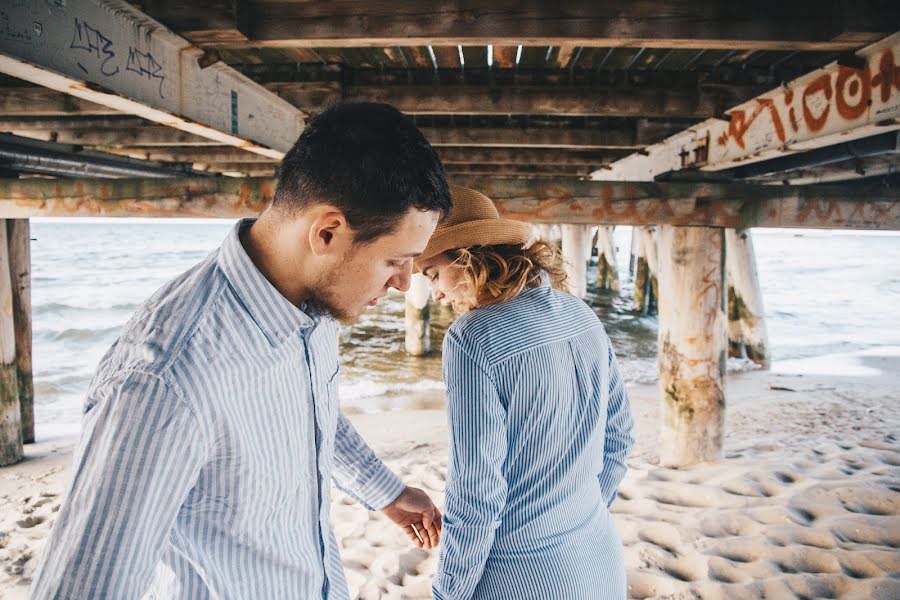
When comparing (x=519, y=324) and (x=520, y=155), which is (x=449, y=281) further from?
(x=520, y=155)

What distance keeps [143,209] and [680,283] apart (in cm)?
469

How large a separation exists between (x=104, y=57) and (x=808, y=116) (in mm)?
3790

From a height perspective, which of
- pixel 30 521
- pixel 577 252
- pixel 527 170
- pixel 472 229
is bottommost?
pixel 30 521

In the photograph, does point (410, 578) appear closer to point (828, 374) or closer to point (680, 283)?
point (680, 283)

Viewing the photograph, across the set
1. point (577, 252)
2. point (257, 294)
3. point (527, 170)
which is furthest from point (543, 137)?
point (577, 252)

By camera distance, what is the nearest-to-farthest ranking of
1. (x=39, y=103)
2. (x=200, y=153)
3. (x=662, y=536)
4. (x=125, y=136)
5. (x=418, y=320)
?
(x=662, y=536) < (x=39, y=103) < (x=125, y=136) < (x=200, y=153) < (x=418, y=320)

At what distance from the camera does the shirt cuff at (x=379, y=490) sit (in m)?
2.06

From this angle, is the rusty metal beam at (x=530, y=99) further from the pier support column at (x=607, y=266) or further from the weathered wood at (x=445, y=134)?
the pier support column at (x=607, y=266)

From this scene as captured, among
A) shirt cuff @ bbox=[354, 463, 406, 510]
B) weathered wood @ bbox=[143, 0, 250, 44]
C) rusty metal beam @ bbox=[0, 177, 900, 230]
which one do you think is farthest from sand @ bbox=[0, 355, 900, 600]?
weathered wood @ bbox=[143, 0, 250, 44]

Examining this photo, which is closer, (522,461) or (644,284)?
(522,461)

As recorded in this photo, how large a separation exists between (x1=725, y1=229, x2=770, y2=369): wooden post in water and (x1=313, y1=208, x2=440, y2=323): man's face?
10.8 m

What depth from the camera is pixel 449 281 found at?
2018 mm

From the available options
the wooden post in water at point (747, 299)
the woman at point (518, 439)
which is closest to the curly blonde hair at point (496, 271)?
the woman at point (518, 439)

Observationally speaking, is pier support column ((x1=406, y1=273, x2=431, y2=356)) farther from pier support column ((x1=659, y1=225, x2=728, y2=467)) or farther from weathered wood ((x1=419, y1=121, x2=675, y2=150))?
pier support column ((x1=659, y1=225, x2=728, y2=467))
